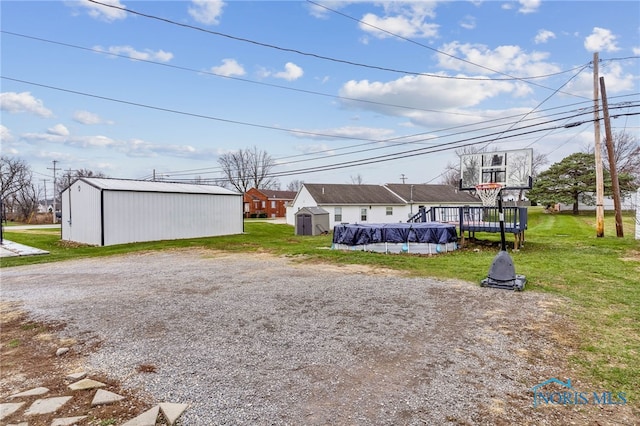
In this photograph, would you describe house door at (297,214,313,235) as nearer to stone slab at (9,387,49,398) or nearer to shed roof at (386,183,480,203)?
shed roof at (386,183,480,203)

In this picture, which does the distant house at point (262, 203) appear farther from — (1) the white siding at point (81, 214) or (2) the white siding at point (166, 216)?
(1) the white siding at point (81, 214)

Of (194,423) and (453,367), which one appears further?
(453,367)

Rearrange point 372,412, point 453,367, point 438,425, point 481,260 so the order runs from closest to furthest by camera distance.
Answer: point 438,425 < point 372,412 < point 453,367 < point 481,260

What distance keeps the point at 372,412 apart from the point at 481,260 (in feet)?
30.0

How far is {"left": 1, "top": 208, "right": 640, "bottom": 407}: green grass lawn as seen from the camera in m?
3.79

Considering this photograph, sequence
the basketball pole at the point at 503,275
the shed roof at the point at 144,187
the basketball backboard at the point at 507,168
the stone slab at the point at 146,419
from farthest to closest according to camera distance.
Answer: the shed roof at the point at 144,187
the basketball backboard at the point at 507,168
the basketball pole at the point at 503,275
the stone slab at the point at 146,419

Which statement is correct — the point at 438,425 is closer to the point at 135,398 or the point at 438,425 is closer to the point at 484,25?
the point at 135,398

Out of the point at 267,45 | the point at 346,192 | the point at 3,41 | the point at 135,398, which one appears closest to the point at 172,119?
the point at 3,41

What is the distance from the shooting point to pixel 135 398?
122 inches

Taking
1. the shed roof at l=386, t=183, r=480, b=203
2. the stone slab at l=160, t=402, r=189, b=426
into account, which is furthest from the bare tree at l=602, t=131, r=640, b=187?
the stone slab at l=160, t=402, r=189, b=426

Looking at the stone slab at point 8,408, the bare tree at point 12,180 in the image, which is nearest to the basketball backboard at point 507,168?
the stone slab at point 8,408

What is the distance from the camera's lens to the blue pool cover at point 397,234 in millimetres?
12562

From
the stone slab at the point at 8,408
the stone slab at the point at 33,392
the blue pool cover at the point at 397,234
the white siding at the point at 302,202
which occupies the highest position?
the white siding at the point at 302,202

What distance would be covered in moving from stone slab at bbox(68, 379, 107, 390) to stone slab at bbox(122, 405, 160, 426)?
2.83 feet
